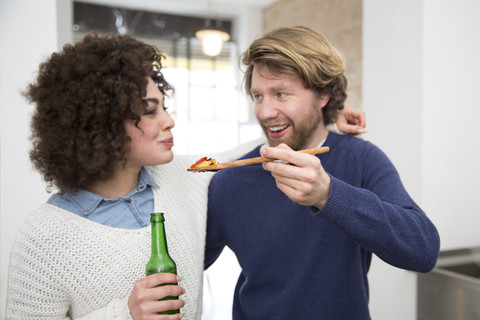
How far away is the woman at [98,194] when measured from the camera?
3.38 ft

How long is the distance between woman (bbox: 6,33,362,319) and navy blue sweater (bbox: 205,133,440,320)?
0.16 m

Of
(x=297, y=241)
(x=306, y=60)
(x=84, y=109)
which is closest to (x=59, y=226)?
(x=84, y=109)

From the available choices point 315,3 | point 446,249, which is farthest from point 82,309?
point 315,3

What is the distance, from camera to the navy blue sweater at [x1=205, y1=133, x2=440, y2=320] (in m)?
1.26

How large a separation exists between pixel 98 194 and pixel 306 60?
845 millimetres

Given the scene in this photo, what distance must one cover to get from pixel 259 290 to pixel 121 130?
71 cm

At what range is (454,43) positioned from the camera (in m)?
2.22

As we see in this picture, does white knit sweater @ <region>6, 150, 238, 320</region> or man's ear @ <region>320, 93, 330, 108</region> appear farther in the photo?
man's ear @ <region>320, 93, 330, 108</region>

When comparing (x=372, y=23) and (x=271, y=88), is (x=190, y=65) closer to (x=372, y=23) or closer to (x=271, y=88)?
(x=372, y=23)

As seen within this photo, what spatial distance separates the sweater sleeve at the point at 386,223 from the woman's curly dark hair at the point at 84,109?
641 millimetres

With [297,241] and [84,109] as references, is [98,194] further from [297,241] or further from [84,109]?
[297,241]

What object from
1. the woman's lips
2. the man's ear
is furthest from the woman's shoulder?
the man's ear

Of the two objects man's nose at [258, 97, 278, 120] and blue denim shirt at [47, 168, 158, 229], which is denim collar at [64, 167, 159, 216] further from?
man's nose at [258, 97, 278, 120]

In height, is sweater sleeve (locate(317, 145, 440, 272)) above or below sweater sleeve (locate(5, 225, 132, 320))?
above
